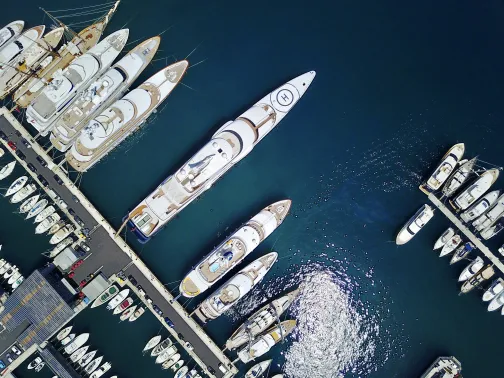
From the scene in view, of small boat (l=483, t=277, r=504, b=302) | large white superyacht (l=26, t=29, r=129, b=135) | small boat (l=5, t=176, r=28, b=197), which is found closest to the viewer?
large white superyacht (l=26, t=29, r=129, b=135)

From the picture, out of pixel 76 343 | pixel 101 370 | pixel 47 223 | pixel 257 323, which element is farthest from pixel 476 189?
pixel 47 223

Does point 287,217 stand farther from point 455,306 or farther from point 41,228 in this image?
point 41,228

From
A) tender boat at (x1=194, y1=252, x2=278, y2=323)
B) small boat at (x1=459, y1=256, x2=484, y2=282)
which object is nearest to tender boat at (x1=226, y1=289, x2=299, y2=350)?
tender boat at (x1=194, y1=252, x2=278, y2=323)

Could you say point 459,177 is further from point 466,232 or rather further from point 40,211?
point 40,211

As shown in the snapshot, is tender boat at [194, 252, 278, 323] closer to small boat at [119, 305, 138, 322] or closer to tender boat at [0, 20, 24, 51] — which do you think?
small boat at [119, 305, 138, 322]

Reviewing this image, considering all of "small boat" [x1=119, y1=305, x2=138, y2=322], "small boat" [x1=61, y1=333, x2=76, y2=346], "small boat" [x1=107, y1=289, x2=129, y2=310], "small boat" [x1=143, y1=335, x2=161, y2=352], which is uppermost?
"small boat" [x1=61, y1=333, x2=76, y2=346]

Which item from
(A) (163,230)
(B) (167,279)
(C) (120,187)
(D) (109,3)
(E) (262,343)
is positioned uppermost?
(D) (109,3)

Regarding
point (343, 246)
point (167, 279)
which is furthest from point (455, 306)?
point (167, 279)

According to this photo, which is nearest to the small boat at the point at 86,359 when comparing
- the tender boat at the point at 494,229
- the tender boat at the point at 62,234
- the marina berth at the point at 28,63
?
Result: the tender boat at the point at 62,234
